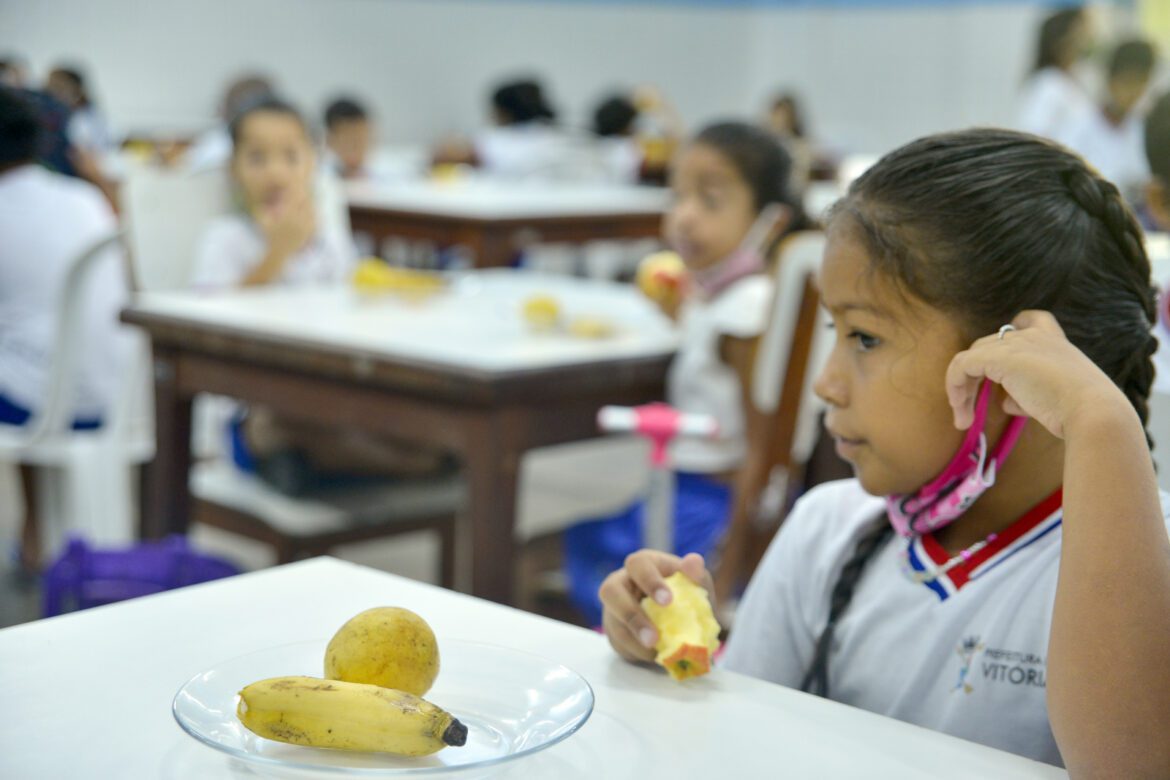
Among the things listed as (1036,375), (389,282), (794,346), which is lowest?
(389,282)

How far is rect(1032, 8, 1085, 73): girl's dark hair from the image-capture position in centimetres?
640

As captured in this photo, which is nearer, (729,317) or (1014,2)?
(729,317)

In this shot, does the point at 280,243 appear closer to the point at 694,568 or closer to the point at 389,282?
the point at 389,282

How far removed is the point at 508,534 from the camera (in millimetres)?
2146

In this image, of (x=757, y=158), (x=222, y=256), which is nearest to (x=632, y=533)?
(x=757, y=158)

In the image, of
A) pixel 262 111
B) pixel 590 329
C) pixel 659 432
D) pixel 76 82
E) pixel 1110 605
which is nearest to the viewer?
pixel 1110 605

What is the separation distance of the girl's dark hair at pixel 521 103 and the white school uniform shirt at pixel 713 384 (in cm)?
601

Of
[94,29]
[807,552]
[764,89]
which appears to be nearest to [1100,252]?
[807,552]

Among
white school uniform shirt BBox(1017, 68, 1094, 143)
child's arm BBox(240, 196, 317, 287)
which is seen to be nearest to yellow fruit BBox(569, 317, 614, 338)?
child's arm BBox(240, 196, 317, 287)

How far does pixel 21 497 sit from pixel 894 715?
8.11 ft

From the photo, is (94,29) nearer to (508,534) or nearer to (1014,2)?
(1014,2)

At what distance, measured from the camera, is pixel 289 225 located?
3197mm

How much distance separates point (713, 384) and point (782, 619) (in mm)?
1161

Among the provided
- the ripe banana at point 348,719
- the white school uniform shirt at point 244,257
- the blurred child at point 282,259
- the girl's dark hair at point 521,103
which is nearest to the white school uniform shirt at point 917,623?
the ripe banana at point 348,719
